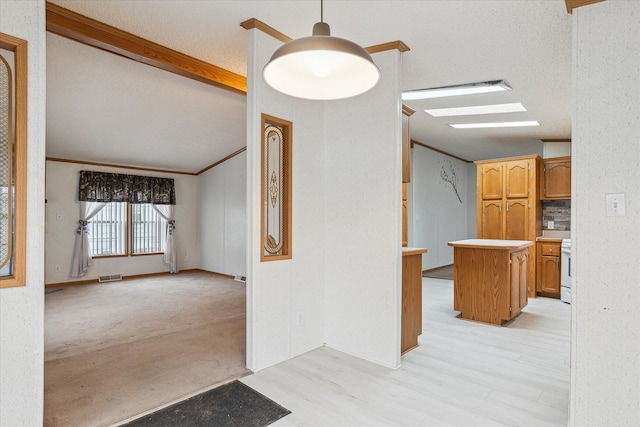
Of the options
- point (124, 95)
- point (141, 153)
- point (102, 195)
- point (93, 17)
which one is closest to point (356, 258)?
point (93, 17)

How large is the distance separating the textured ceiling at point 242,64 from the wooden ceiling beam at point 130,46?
0.08 metres

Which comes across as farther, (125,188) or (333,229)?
(125,188)

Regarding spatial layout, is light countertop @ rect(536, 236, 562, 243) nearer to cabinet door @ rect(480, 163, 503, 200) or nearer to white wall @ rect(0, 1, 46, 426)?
cabinet door @ rect(480, 163, 503, 200)

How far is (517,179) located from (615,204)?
166 inches

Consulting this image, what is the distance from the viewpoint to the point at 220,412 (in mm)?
2250

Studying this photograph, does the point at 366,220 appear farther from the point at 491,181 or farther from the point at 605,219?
the point at 491,181

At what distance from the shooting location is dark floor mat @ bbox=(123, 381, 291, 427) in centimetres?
213

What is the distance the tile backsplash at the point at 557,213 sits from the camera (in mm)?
5984

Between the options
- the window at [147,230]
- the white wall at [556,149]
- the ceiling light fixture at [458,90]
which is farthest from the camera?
the window at [147,230]

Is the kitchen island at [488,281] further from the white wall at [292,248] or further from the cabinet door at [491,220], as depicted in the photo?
the white wall at [292,248]

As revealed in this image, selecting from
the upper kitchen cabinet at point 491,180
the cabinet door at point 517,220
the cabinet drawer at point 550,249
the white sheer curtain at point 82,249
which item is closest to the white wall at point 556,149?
the upper kitchen cabinet at point 491,180

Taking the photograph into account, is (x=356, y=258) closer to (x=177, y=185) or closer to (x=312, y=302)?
(x=312, y=302)

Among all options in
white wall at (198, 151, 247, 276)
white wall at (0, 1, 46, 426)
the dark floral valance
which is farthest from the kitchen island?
the dark floral valance

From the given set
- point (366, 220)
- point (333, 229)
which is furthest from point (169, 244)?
point (366, 220)
